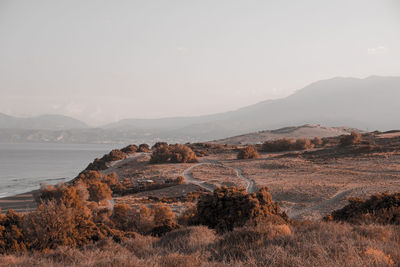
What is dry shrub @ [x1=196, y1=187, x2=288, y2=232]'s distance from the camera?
1273 centimetres

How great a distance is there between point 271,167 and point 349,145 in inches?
654

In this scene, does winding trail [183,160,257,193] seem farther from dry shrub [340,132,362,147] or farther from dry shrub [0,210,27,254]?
dry shrub [340,132,362,147]

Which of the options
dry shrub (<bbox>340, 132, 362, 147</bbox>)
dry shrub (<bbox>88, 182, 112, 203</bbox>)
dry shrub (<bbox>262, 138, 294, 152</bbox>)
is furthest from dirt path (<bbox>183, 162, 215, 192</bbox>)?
dry shrub (<bbox>340, 132, 362, 147</bbox>)

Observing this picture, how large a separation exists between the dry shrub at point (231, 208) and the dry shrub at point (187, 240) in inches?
110

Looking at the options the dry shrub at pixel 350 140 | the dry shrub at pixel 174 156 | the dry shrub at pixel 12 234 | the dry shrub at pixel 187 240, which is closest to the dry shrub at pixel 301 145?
the dry shrub at pixel 350 140

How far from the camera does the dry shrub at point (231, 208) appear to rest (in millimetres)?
12727

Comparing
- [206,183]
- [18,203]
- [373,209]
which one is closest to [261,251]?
[373,209]

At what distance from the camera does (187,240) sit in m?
8.52

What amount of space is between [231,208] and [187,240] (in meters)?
5.27

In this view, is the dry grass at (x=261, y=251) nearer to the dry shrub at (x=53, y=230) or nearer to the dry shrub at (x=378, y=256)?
the dry shrub at (x=378, y=256)

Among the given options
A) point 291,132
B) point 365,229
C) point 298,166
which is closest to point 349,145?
point 298,166

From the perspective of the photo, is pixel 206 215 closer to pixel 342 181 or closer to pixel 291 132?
pixel 342 181

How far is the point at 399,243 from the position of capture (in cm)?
657

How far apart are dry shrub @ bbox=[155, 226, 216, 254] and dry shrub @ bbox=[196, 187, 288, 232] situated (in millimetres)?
2792
